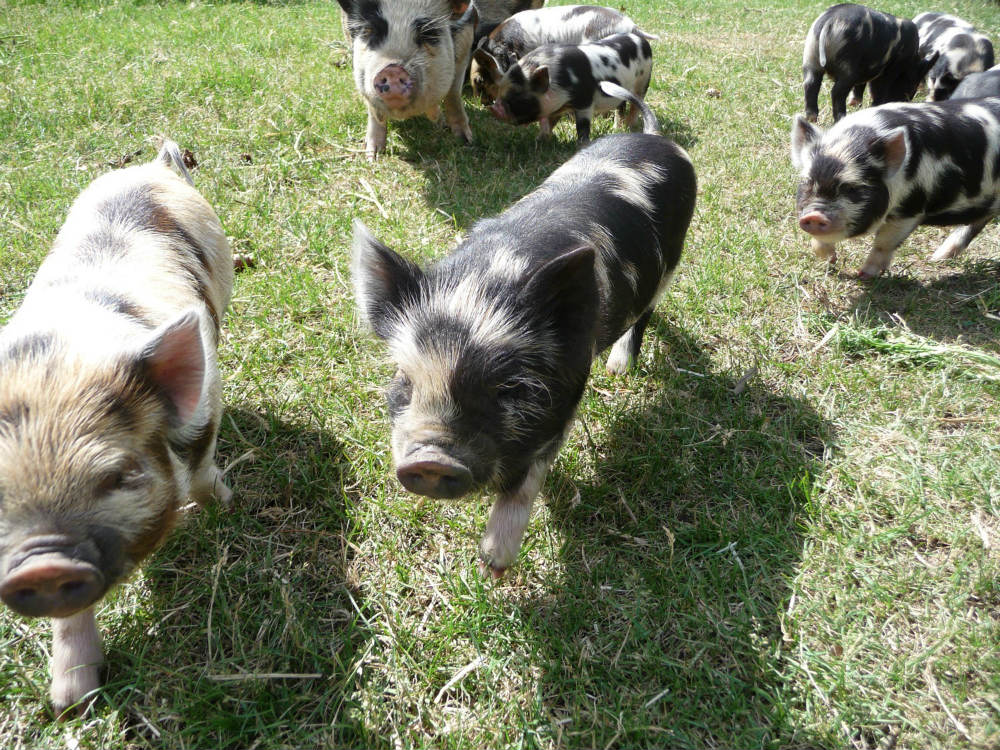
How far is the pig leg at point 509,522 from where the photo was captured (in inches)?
89.7

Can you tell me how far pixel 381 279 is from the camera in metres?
2.26

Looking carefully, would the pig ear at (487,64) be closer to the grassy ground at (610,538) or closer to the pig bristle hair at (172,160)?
the grassy ground at (610,538)

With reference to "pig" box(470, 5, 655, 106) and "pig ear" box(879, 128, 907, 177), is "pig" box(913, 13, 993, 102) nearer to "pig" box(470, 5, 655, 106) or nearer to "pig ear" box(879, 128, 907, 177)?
"pig" box(470, 5, 655, 106)

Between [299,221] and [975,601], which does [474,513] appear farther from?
[299,221]

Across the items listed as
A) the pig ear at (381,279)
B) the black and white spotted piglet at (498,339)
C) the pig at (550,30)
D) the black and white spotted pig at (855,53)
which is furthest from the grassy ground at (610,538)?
the pig at (550,30)

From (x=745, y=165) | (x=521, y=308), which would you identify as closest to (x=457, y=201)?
(x=745, y=165)

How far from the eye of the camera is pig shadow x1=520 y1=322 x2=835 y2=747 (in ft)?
6.66

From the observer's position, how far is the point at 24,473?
1.63 m

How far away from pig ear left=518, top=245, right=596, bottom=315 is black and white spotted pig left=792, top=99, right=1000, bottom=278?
2609 millimetres

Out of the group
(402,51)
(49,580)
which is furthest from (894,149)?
(49,580)

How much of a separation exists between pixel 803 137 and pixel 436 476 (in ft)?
12.6

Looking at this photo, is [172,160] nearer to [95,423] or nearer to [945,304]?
[95,423]

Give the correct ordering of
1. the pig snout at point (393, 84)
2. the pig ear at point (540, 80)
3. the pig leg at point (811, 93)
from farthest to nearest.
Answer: the pig leg at point (811, 93) < the pig ear at point (540, 80) < the pig snout at point (393, 84)

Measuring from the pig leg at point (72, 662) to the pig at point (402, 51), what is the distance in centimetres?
403
